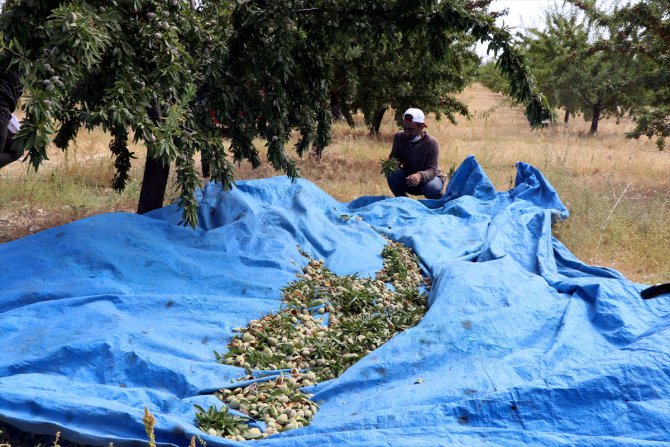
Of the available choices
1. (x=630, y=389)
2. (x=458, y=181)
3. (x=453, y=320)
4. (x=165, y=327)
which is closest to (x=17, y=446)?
(x=165, y=327)

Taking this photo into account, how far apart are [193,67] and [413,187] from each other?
3.36 metres

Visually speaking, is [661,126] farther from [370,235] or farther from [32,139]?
[32,139]

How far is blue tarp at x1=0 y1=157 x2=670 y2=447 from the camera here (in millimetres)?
2654

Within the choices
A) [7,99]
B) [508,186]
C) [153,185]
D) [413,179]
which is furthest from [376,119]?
[7,99]

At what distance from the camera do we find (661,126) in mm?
8703

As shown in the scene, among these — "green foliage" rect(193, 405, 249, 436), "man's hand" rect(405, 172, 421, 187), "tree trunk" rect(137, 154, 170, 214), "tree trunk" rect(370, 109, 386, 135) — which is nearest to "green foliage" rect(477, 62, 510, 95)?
"tree trunk" rect(370, 109, 386, 135)

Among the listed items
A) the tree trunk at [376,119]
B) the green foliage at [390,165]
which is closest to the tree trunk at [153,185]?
the green foliage at [390,165]

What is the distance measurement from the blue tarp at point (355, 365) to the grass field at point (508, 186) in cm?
117

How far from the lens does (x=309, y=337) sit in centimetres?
359

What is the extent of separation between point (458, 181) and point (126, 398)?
16.6 ft

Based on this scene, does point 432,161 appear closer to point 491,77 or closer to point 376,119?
point 376,119

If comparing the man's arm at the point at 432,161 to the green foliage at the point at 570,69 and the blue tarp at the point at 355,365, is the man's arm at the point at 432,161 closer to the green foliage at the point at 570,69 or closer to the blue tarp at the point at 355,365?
the blue tarp at the point at 355,365

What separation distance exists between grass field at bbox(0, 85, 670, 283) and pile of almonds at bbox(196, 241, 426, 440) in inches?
89.0

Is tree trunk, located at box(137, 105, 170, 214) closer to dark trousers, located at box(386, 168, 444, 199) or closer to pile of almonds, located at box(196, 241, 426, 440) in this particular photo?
pile of almonds, located at box(196, 241, 426, 440)
